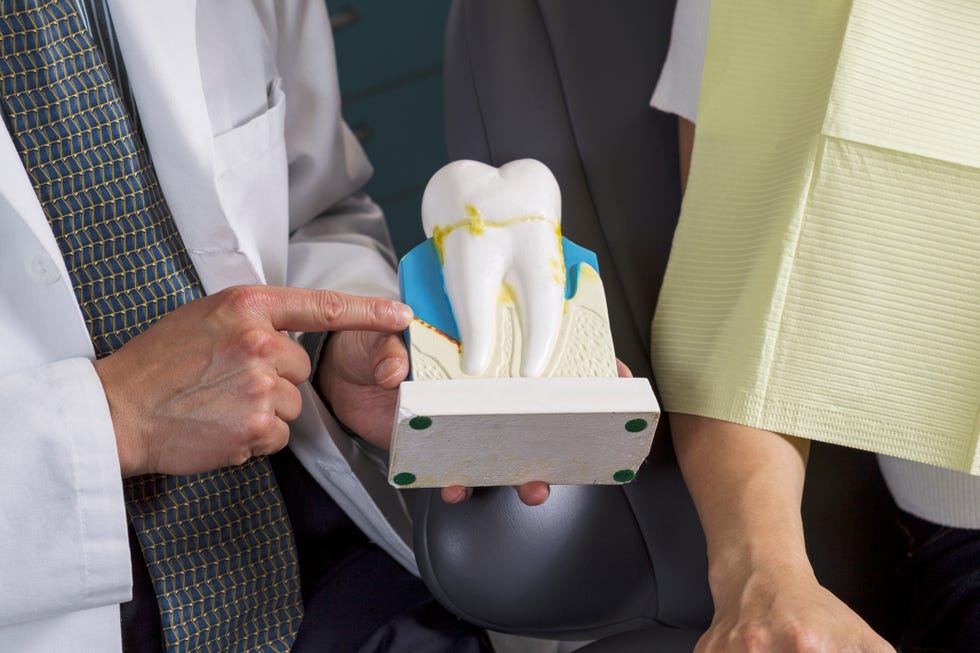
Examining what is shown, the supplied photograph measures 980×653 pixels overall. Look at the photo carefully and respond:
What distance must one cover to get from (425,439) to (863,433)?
35cm

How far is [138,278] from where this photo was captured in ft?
2.80

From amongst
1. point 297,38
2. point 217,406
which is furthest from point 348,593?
point 297,38

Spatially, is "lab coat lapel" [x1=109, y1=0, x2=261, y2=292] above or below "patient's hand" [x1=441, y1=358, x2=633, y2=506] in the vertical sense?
above

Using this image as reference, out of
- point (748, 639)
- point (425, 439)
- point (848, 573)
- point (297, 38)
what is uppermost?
point (297, 38)

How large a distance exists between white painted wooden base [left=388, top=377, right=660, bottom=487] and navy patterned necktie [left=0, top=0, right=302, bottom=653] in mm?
192

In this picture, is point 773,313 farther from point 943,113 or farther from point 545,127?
point 545,127

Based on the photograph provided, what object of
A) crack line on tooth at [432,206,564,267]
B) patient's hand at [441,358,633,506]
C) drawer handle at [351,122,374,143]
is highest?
crack line on tooth at [432,206,564,267]

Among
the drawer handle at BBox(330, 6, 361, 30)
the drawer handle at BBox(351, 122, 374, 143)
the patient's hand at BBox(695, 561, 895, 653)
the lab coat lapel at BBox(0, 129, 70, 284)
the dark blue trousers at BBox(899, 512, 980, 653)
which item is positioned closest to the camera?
the patient's hand at BBox(695, 561, 895, 653)

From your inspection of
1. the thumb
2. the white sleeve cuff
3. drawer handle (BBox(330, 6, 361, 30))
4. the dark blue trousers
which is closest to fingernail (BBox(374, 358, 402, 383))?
the thumb

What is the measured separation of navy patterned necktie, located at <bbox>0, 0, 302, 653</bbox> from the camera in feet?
2.65

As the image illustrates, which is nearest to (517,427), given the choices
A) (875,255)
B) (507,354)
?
(507,354)

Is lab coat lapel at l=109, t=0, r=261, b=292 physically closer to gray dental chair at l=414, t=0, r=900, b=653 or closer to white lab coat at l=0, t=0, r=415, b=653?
white lab coat at l=0, t=0, r=415, b=653

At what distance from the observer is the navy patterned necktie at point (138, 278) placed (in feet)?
2.65

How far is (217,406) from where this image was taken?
30.9 inches
